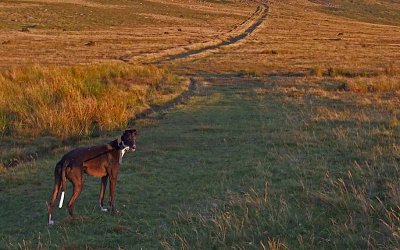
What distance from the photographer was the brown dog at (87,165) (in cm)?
721

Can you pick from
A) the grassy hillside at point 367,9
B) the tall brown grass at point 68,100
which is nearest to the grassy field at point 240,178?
the tall brown grass at point 68,100

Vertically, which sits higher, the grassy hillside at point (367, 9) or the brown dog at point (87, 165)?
the brown dog at point (87, 165)

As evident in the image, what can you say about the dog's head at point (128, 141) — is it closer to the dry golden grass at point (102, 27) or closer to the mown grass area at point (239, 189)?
the mown grass area at point (239, 189)

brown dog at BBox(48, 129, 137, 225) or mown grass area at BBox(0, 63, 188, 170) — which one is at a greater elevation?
brown dog at BBox(48, 129, 137, 225)

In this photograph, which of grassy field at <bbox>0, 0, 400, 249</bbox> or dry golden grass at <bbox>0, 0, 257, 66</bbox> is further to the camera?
dry golden grass at <bbox>0, 0, 257, 66</bbox>

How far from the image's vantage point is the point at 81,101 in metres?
15.4

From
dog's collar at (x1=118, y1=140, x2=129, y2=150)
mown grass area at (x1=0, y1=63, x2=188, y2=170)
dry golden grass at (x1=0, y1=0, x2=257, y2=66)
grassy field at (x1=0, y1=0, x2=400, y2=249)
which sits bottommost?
dry golden grass at (x1=0, y1=0, x2=257, y2=66)

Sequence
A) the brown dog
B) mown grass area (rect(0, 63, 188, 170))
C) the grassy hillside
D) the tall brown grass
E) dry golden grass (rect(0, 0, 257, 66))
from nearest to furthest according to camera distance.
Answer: the brown dog
mown grass area (rect(0, 63, 188, 170))
the tall brown grass
dry golden grass (rect(0, 0, 257, 66))
the grassy hillside

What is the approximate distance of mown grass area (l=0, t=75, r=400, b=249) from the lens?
6.61 meters

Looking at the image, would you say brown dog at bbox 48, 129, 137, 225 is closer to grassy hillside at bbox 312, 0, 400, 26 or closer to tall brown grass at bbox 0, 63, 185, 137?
tall brown grass at bbox 0, 63, 185, 137

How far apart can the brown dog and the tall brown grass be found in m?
6.41

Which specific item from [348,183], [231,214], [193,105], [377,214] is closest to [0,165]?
[231,214]

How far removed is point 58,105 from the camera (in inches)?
606

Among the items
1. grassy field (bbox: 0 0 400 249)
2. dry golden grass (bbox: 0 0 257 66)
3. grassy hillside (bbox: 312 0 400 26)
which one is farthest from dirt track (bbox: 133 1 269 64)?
grassy hillside (bbox: 312 0 400 26)
